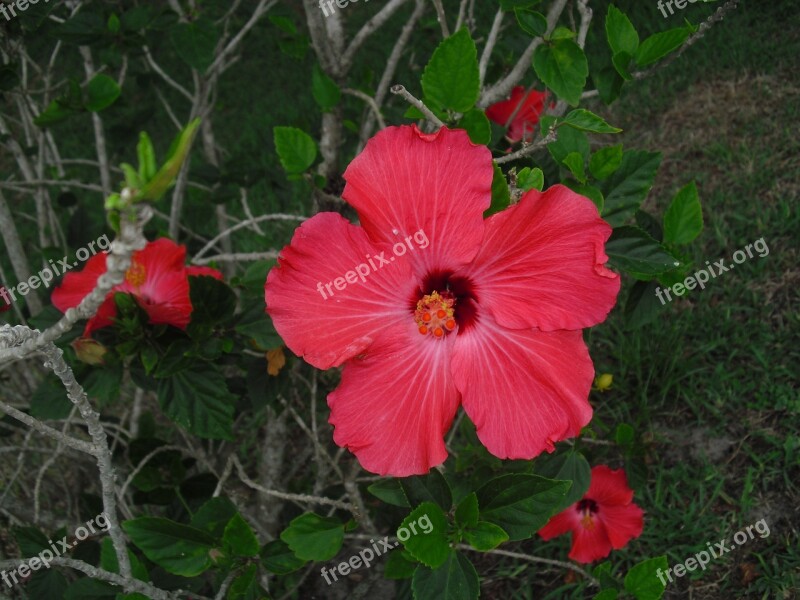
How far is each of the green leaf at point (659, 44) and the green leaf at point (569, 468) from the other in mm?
845

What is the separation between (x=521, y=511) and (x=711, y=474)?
116 cm

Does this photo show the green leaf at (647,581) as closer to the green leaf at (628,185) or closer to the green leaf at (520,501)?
the green leaf at (520,501)

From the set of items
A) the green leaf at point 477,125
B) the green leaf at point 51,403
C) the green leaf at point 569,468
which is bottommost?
the green leaf at point 569,468

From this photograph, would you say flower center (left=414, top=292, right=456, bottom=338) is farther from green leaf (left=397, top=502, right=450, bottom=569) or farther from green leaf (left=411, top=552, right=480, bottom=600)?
green leaf (left=411, top=552, right=480, bottom=600)

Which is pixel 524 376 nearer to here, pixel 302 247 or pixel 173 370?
pixel 302 247

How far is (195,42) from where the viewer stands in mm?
2090

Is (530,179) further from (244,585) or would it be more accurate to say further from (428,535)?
(244,585)

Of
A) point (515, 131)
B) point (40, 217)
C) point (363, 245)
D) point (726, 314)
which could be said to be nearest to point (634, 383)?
point (726, 314)

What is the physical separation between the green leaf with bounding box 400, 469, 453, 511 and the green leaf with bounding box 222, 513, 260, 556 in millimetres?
326

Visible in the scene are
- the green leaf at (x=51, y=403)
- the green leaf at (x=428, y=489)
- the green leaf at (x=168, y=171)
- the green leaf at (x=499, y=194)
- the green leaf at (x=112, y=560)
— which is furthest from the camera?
the green leaf at (x=51, y=403)

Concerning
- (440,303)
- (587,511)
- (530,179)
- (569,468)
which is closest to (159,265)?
(440,303)

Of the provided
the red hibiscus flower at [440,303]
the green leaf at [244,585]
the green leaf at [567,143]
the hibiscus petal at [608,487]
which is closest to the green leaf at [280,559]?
the green leaf at [244,585]

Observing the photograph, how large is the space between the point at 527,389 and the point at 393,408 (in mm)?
205

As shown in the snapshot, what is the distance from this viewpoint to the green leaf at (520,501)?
4.17 ft
